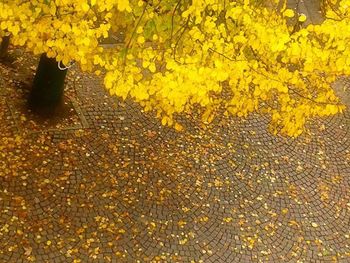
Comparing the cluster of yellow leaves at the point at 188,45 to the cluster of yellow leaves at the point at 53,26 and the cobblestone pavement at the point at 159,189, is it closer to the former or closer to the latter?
the cluster of yellow leaves at the point at 53,26

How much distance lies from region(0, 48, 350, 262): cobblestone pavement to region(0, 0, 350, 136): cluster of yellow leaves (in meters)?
2.55

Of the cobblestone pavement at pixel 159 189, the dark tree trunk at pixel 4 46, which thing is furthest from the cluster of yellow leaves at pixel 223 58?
the dark tree trunk at pixel 4 46

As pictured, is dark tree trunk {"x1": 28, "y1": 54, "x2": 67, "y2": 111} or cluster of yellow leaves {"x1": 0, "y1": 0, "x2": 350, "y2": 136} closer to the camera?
cluster of yellow leaves {"x1": 0, "y1": 0, "x2": 350, "y2": 136}

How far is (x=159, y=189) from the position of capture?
866 centimetres

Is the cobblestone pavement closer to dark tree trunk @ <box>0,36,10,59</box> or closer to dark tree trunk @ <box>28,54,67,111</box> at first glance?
dark tree trunk @ <box>28,54,67,111</box>

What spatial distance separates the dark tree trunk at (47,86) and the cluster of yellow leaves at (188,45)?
2.51 m

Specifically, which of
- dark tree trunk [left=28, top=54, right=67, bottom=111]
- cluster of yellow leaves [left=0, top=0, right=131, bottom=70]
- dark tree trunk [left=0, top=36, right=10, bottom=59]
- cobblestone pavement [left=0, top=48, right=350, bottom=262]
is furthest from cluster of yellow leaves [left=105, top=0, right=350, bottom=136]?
dark tree trunk [left=0, top=36, right=10, bottom=59]

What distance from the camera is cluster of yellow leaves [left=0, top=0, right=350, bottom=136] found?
5.49m

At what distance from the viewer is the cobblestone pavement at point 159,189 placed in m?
7.77

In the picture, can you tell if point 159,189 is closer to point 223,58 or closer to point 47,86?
point 47,86

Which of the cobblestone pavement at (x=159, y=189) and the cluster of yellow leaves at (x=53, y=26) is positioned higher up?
the cluster of yellow leaves at (x=53, y=26)

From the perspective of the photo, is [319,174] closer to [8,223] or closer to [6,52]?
[8,223]

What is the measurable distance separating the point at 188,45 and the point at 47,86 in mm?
3709

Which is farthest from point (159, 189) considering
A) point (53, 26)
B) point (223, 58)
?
point (53, 26)
